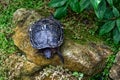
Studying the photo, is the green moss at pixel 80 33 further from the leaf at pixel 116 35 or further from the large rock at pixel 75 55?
the leaf at pixel 116 35

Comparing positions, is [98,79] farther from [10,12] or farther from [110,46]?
[10,12]

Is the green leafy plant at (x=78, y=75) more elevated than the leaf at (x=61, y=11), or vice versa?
the leaf at (x=61, y=11)

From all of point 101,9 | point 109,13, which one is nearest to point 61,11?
point 101,9

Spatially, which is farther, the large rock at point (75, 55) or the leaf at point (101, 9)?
the large rock at point (75, 55)

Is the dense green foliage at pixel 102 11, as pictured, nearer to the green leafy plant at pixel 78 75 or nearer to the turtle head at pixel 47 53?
the turtle head at pixel 47 53

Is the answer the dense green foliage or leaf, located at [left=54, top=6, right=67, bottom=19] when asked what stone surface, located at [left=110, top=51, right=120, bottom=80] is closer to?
the dense green foliage

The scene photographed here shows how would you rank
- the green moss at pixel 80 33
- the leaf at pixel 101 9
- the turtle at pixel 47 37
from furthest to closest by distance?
the green moss at pixel 80 33 → the turtle at pixel 47 37 → the leaf at pixel 101 9

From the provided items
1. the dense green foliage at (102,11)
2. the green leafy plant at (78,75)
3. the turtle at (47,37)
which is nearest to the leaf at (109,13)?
the dense green foliage at (102,11)

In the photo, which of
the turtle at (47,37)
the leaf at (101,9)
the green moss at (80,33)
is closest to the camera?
the leaf at (101,9)

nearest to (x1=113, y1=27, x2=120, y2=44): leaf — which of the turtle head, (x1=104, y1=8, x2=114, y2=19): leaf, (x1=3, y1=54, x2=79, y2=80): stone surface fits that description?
(x1=104, y1=8, x2=114, y2=19): leaf

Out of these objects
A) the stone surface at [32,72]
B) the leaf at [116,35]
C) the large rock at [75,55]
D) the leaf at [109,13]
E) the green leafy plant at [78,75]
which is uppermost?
the leaf at [109,13]
